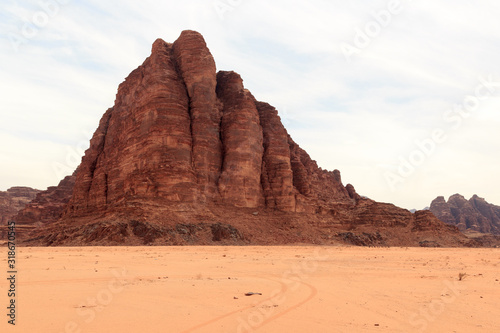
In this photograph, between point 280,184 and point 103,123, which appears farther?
point 103,123

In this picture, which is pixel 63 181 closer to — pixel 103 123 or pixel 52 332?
pixel 103 123

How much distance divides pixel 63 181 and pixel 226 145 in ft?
190

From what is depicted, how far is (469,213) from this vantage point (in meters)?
143

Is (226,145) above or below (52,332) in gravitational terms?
above

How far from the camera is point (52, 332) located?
18.3 feet

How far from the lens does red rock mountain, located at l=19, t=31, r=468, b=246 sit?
5172cm

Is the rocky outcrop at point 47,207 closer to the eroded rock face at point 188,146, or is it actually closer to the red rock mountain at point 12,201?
the red rock mountain at point 12,201

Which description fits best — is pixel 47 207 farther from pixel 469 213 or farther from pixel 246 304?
pixel 469 213

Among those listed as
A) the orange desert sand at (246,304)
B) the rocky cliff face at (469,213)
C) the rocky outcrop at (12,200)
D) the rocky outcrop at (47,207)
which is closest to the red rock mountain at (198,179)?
the rocky outcrop at (47,207)

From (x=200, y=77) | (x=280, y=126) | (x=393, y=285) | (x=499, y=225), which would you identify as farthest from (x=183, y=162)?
→ (x=499, y=225)

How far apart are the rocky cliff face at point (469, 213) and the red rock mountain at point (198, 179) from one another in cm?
7526

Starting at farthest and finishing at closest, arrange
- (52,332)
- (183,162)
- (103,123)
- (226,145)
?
1. (103,123)
2. (226,145)
3. (183,162)
4. (52,332)

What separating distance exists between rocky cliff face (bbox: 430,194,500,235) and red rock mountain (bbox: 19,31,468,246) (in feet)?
247

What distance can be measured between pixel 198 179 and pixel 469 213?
404 ft
